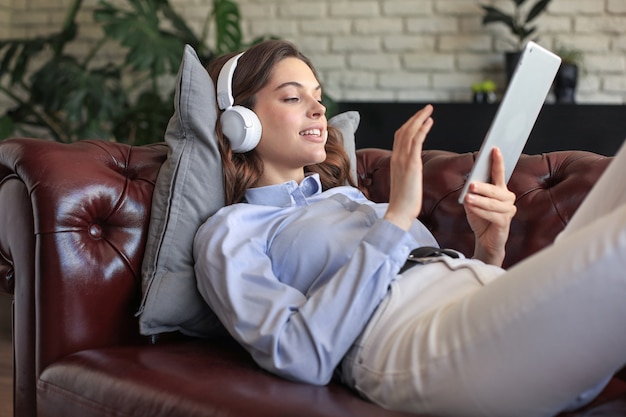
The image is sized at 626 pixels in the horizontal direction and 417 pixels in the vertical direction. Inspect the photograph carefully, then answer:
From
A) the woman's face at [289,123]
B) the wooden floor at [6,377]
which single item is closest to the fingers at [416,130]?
the woman's face at [289,123]

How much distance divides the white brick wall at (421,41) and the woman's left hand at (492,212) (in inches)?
91.9

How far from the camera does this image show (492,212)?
1419mm

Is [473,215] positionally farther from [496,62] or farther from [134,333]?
[496,62]

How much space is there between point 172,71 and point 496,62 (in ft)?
5.02

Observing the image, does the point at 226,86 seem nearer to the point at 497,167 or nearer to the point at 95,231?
the point at 95,231

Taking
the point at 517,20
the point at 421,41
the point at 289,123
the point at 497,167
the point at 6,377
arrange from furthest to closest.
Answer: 1. the point at 421,41
2. the point at 517,20
3. the point at 6,377
4. the point at 289,123
5. the point at 497,167

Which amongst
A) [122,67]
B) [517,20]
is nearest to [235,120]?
[122,67]

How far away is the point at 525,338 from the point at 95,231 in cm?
85

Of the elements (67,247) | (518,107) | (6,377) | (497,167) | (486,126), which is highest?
(518,107)

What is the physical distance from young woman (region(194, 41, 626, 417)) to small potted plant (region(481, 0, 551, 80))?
202 centimetres

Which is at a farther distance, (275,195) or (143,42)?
(143,42)

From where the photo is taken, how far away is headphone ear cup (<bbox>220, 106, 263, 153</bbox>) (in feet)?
5.05

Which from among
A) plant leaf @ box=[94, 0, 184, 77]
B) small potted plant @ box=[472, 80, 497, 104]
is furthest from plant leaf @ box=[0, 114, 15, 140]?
small potted plant @ box=[472, 80, 497, 104]

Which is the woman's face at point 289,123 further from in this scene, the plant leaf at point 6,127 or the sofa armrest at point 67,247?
the plant leaf at point 6,127
